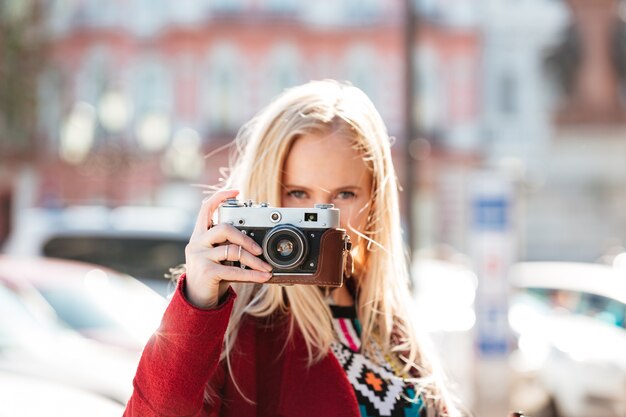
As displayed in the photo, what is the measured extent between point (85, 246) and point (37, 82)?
18482 millimetres

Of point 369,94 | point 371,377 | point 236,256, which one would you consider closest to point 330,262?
point 236,256

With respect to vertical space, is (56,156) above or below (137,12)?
below

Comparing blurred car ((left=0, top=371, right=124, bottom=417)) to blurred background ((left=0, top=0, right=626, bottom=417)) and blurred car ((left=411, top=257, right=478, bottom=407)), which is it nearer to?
blurred car ((left=411, top=257, right=478, bottom=407))

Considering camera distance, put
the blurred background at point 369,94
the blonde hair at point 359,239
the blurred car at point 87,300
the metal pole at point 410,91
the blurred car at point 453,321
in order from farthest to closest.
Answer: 1. the blurred background at point 369,94
2. the metal pole at point 410,91
3. the blurred car at point 453,321
4. the blurred car at point 87,300
5. the blonde hair at point 359,239

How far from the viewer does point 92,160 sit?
82.6ft

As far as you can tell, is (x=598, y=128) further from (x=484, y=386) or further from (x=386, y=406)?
(x=386, y=406)

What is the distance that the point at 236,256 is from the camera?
1519 millimetres

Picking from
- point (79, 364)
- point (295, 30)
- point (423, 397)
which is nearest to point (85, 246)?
point (79, 364)

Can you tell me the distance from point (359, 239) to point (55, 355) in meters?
3.39

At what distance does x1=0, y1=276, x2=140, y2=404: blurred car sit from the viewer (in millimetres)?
4516

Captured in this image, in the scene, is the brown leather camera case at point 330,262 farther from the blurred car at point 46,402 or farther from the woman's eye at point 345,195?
the blurred car at point 46,402

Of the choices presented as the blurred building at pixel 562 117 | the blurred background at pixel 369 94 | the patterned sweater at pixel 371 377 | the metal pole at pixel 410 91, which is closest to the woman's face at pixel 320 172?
the patterned sweater at pixel 371 377

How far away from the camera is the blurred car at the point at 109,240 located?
8078 millimetres

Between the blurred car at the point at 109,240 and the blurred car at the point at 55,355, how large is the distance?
2.68 m
